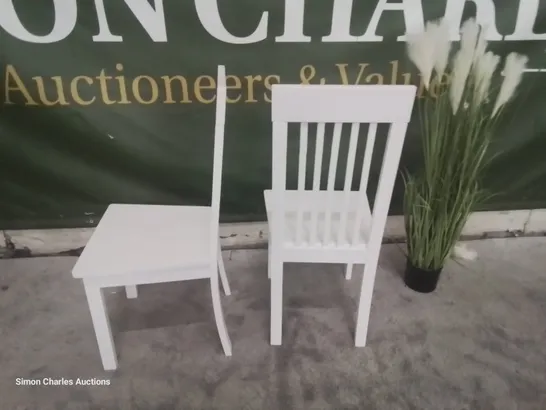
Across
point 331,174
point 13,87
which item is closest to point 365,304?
point 331,174

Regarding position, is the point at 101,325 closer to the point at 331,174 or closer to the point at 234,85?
the point at 331,174

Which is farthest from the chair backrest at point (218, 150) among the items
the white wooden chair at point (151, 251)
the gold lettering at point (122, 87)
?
the gold lettering at point (122, 87)

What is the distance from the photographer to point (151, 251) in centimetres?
165

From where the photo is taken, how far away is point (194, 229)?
1752 millimetres

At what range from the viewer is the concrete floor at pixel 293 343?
65.9 inches

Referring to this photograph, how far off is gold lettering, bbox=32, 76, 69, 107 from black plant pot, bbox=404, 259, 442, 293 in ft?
4.78

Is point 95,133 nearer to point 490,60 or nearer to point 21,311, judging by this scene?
point 21,311

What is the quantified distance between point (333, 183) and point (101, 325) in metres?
0.84

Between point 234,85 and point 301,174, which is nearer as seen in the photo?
point 301,174

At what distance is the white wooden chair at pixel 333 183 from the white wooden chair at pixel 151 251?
18cm

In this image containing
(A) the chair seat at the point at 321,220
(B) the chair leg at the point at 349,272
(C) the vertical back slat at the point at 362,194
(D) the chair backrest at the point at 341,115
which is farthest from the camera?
(B) the chair leg at the point at 349,272

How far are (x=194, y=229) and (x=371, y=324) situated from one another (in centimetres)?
75

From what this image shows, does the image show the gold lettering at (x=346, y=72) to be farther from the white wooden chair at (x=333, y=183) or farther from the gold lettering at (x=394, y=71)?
the white wooden chair at (x=333, y=183)

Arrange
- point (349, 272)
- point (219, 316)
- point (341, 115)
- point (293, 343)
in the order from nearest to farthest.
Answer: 1. point (341, 115)
2. point (219, 316)
3. point (293, 343)
4. point (349, 272)
